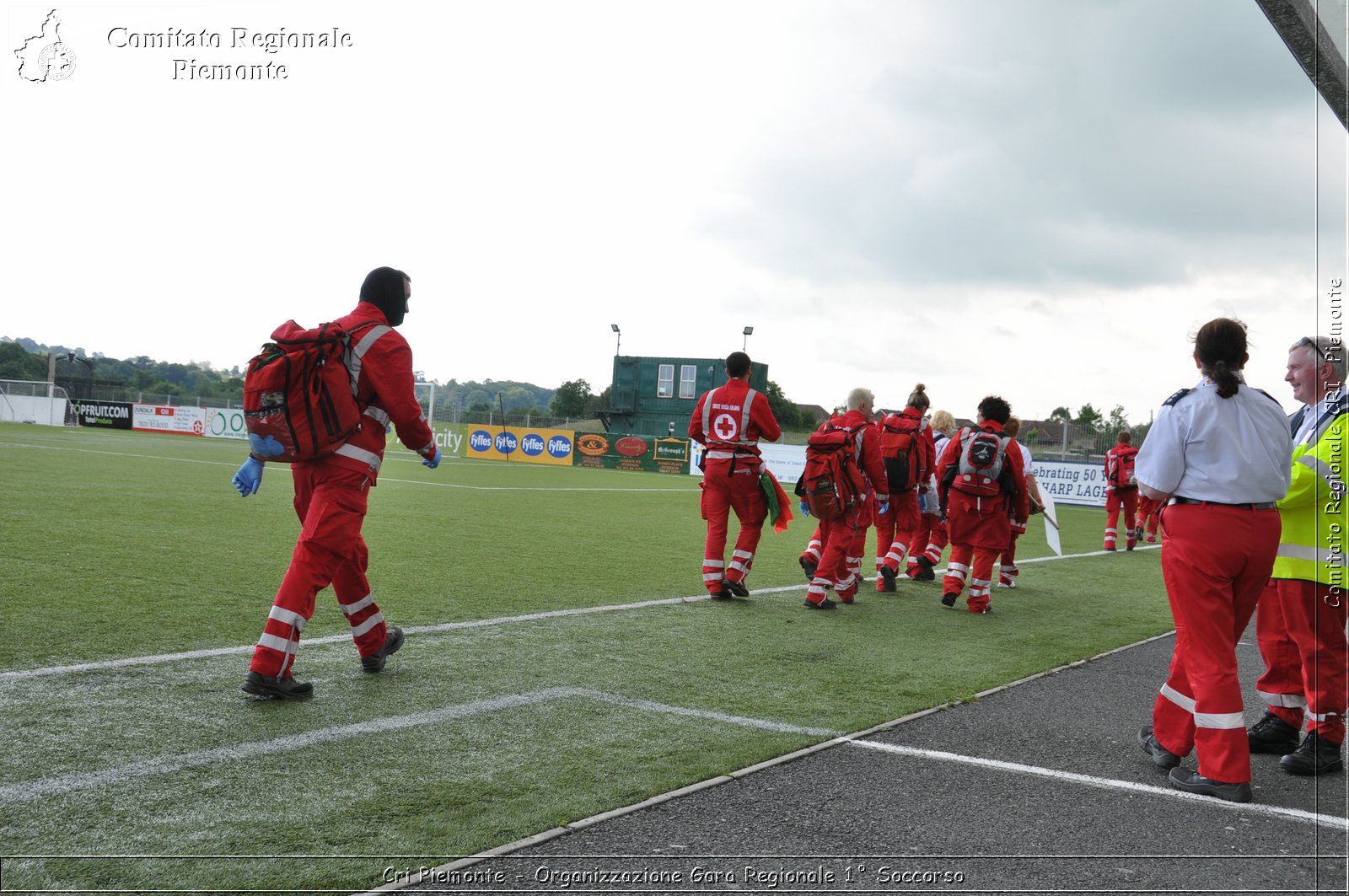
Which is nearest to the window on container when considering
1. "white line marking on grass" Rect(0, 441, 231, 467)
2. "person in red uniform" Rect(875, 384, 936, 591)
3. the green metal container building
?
the green metal container building

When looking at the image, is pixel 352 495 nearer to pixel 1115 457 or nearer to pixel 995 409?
pixel 995 409

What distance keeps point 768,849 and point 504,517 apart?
40.8 ft

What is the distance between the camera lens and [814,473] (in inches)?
350

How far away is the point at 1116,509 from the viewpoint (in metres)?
Answer: 17.6

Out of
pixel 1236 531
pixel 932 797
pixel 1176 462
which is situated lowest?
pixel 932 797

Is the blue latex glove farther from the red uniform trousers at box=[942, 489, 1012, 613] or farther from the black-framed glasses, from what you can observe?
the red uniform trousers at box=[942, 489, 1012, 613]

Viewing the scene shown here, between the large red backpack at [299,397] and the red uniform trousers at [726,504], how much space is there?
425 centimetres

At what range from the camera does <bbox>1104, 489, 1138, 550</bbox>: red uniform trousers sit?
17.2 meters

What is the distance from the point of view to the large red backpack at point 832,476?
8805 mm

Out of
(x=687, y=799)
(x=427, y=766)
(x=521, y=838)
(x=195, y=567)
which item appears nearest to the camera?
(x=521, y=838)

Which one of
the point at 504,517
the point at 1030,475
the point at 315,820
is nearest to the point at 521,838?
the point at 315,820

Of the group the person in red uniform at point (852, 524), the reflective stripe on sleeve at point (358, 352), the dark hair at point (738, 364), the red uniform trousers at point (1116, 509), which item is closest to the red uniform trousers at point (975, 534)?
the person in red uniform at point (852, 524)

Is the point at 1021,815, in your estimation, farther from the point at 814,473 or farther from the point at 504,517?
the point at 504,517

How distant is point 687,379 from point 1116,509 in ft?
111
